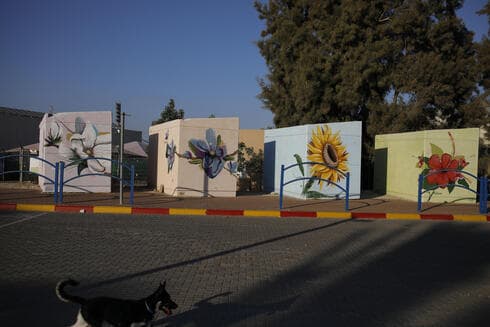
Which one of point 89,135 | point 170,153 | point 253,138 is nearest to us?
point 89,135

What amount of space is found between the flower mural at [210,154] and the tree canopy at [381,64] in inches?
326

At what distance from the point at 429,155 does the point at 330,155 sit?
160 inches

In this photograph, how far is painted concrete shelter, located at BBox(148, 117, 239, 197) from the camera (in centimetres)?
1730

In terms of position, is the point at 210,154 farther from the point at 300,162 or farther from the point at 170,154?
the point at 300,162

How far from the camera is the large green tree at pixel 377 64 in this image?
2400 centimetres

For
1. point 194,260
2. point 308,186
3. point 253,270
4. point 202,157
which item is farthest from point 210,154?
point 253,270

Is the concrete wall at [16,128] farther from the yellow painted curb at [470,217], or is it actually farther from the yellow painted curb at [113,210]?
the yellow painted curb at [470,217]

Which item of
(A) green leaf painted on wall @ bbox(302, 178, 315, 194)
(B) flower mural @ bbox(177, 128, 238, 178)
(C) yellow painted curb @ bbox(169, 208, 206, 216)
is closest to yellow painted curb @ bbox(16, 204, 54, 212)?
(C) yellow painted curb @ bbox(169, 208, 206, 216)

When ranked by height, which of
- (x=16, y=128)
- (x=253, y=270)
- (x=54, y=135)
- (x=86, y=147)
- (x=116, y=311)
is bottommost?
(x=253, y=270)

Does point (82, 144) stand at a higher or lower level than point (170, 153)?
higher

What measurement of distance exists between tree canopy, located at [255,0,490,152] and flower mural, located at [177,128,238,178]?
828 centimetres

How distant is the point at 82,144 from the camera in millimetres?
17484

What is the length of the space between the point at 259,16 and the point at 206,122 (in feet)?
42.6

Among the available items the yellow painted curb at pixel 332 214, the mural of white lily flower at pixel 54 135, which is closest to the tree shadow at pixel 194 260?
the yellow painted curb at pixel 332 214
